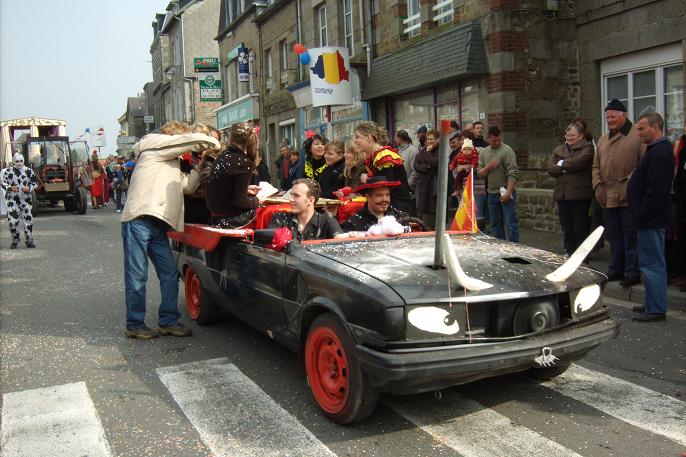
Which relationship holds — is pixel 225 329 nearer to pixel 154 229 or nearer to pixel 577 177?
pixel 154 229

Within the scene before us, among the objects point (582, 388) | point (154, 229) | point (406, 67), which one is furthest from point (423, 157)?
point (406, 67)

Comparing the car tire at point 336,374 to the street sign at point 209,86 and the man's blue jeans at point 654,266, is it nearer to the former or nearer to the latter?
the man's blue jeans at point 654,266

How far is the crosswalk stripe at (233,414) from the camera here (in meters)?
3.55

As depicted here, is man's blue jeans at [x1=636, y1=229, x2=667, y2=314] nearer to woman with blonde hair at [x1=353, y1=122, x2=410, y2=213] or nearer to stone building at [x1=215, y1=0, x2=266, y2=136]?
woman with blonde hair at [x1=353, y1=122, x2=410, y2=213]

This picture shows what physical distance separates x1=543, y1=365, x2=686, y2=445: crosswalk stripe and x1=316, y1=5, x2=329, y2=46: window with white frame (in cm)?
1923

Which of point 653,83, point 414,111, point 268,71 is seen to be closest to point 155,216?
point 653,83

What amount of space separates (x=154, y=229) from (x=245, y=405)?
2.43m

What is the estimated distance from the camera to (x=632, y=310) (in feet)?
21.1

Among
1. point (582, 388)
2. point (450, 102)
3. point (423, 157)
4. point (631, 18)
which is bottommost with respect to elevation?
point (582, 388)

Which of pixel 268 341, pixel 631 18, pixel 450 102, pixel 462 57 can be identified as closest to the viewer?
pixel 268 341

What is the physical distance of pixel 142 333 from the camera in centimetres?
598

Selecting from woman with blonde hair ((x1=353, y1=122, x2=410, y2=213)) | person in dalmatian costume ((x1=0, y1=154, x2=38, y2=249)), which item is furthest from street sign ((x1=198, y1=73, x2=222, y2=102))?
woman with blonde hair ((x1=353, y1=122, x2=410, y2=213))

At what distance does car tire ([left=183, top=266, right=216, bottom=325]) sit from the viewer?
6.28 meters

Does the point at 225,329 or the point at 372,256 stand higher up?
the point at 372,256
